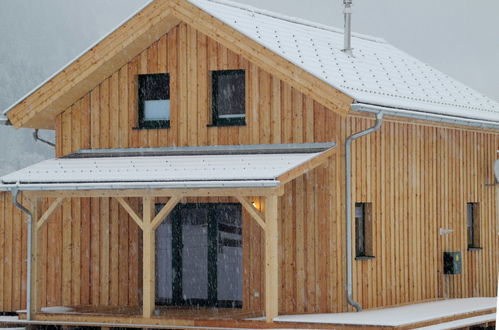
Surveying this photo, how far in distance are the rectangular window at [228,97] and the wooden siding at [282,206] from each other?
19cm

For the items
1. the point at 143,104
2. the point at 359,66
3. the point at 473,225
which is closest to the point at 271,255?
the point at 143,104

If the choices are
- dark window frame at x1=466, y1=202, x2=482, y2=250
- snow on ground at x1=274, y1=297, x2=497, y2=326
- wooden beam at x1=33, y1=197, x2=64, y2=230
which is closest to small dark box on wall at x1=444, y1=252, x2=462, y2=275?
snow on ground at x1=274, y1=297, x2=497, y2=326

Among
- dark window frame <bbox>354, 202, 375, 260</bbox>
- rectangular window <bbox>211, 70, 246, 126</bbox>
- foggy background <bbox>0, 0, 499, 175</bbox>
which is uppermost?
foggy background <bbox>0, 0, 499, 175</bbox>

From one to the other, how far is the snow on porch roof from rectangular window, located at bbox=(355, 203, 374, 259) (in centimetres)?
164

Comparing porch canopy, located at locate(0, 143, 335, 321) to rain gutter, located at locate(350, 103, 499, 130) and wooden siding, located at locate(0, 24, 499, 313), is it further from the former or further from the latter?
rain gutter, located at locate(350, 103, 499, 130)

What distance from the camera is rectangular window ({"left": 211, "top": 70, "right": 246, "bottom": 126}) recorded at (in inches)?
928

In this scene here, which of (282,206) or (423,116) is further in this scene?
(423,116)

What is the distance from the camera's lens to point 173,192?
70.3 feet

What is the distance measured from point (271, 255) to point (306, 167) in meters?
1.73

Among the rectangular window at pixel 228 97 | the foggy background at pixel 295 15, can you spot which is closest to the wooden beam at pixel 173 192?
the rectangular window at pixel 228 97

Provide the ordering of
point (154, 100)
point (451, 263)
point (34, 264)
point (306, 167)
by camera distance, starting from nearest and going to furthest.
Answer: point (306, 167) < point (34, 264) < point (154, 100) < point (451, 263)

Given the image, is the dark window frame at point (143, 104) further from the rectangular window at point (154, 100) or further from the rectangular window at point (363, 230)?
the rectangular window at point (363, 230)

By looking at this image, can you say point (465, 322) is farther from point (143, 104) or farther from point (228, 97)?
point (143, 104)

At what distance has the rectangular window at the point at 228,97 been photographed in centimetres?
2356
